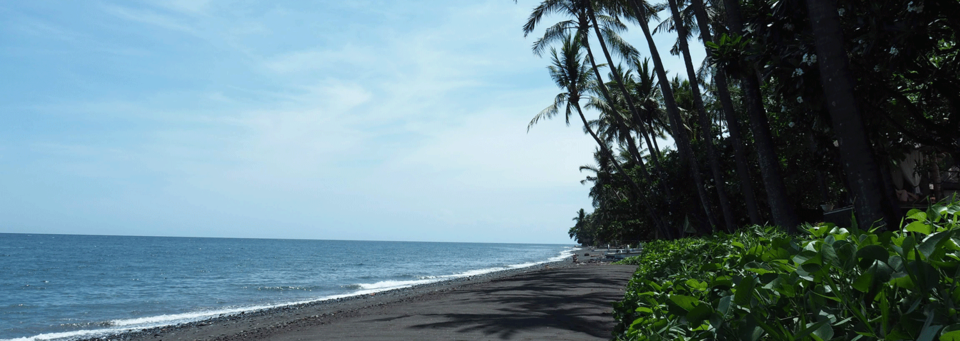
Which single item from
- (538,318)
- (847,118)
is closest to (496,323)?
(538,318)

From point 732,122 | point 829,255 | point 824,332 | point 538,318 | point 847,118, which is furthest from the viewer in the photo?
point 732,122

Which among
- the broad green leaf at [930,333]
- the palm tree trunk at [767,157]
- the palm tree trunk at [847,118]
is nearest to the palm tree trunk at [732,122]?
the palm tree trunk at [767,157]

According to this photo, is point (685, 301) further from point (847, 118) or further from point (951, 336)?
point (847, 118)

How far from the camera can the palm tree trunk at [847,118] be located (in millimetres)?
5211

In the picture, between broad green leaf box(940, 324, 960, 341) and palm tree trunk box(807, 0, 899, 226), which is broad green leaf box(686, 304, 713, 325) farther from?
palm tree trunk box(807, 0, 899, 226)

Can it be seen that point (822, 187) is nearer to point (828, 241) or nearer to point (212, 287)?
point (828, 241)

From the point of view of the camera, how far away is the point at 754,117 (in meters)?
9.02

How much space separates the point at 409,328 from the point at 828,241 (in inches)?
259

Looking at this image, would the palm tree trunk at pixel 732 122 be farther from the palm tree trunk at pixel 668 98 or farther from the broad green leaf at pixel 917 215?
the broad green leaf at pixel 917 215

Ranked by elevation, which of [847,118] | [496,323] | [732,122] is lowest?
[496,323]

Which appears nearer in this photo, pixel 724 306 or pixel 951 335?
pixel 951 335

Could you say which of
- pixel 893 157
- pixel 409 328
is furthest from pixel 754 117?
pixel 409 328

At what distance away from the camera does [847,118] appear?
5.23 metres

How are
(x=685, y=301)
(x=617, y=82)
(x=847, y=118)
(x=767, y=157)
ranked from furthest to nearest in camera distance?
(x=617, y=82) → (x=767, y=157) → (x=847, y=118) → (x=685, y=301)
